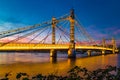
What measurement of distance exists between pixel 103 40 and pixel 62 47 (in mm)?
87664

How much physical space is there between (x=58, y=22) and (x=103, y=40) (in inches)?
3149

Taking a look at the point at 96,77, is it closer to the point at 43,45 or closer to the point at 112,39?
the point at 43,45

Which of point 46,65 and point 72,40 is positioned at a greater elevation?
point 72,40

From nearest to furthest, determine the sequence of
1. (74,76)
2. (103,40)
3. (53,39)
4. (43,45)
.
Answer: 1. (74,76)
2. (43,45)
3. (53,39)
4. (103,40)

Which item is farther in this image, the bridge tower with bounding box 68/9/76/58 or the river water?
the bridge tower with bounding box 68/9/76/58

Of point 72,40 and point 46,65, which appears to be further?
point 72,40

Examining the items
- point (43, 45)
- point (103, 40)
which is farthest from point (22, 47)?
point (103, 40)

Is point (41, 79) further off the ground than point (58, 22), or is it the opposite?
point (58, 22)

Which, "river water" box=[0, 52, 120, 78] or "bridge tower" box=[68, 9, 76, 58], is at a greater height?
"bridge tower" box=[68, 9, 76, 58]

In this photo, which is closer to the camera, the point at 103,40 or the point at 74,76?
the point at 74,76

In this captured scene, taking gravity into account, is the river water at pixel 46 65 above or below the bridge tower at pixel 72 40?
below

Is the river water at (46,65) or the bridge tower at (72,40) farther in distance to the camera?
the bridge tower at (72,40)

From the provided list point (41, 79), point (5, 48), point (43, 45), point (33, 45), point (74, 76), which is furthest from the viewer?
point (43, 45)

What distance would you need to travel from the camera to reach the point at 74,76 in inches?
300
